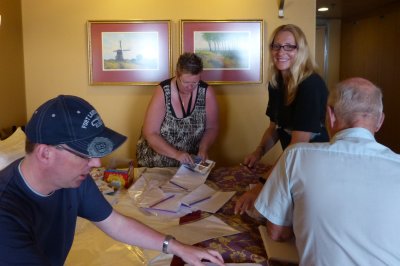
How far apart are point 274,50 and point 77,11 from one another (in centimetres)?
180

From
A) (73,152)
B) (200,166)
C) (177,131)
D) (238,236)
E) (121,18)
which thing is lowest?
(238,236)

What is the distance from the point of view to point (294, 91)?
174 cm

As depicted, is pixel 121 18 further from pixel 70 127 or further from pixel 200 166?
pixel 70 127

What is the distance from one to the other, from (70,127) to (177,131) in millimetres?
1527

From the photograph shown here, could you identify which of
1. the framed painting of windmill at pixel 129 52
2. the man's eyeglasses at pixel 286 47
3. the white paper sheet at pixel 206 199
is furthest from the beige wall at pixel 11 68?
the man's eyeglasses at pixel 286 47

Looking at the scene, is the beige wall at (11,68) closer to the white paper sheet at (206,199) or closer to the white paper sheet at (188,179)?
the white paper sheet at (188,179)

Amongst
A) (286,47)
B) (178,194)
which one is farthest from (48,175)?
(286,47)

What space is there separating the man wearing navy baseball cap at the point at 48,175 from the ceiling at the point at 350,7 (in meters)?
5.16

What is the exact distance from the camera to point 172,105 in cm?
239

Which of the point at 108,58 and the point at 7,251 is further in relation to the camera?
the point at 108,58

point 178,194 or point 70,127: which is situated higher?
point 70,127

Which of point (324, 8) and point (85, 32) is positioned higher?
point (324, 8)

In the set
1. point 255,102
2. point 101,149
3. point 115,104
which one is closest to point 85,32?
point 115,104

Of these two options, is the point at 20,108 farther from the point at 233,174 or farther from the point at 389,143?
the point at 389,143
